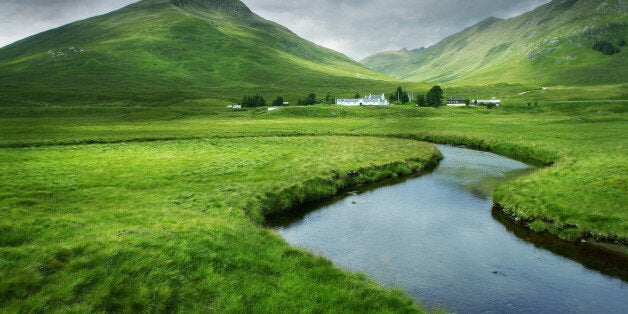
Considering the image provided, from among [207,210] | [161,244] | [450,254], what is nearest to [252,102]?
[207,210]

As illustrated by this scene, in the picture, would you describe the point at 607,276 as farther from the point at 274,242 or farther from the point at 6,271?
the point at 6,271

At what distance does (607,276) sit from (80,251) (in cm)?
2674

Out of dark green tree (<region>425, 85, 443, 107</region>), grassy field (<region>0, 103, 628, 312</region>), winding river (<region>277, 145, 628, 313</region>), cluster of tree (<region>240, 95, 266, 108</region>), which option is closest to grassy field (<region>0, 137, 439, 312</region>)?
grassy field (<region>0, 103, 628, 312</region>)

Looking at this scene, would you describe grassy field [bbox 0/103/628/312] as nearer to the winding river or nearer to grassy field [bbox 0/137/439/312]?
grassy field [bbox 0/137/439/312]

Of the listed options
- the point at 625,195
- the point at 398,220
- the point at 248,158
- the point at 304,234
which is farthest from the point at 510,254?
the point at 248,158

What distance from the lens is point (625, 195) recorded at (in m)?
27.3

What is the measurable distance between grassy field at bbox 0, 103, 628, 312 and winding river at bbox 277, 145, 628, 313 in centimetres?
290

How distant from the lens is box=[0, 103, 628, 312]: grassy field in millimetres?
13289

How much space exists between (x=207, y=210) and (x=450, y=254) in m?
17.1

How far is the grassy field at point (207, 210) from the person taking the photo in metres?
13.3

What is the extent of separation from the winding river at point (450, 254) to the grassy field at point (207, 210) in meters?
2.90

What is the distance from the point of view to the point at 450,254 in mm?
23641

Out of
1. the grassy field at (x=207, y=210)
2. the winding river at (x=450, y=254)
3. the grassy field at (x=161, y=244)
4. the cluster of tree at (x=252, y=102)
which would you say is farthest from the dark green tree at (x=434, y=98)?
the grassy field at (x=161, y=244)

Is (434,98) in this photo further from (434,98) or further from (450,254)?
(450,254)
